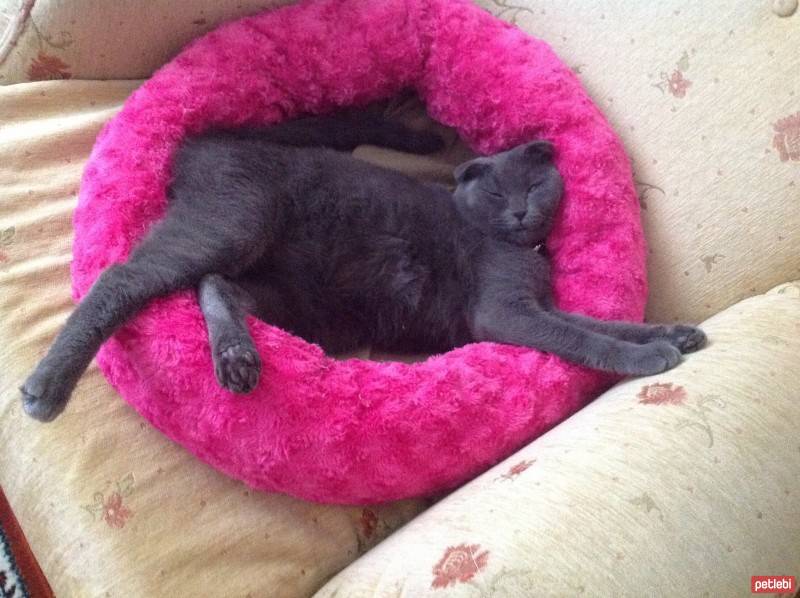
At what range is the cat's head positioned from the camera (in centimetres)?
124

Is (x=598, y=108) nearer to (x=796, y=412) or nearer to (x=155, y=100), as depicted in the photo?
(x=796, y=412)

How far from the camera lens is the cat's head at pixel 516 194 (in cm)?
124

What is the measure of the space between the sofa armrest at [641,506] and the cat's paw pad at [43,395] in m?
0.43

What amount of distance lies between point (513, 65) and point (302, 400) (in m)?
0.76

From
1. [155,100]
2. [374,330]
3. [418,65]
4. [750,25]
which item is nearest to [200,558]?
[374,330]

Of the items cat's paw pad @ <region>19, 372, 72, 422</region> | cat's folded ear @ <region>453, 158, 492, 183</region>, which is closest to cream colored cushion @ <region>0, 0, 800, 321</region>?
cat's folded ear @ <region>453, 158, 492, 183</region>

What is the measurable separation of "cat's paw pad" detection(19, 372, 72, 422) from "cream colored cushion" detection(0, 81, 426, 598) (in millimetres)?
95

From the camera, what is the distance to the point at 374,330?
125 centimetres

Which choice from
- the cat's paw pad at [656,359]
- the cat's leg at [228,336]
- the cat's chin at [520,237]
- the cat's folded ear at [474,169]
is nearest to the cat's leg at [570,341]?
the cat's paw pad at [656,359]

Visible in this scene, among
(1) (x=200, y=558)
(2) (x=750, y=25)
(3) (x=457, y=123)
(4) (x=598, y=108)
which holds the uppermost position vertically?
(2) (x=750, y=25)

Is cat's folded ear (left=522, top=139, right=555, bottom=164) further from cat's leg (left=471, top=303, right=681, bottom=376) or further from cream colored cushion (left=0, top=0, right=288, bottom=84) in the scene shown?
cream colored cushion (left=0, top=0, right=288, bottom=84)

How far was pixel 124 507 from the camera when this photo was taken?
3.07 feet

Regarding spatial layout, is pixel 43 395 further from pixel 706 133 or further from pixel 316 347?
pixel 706 133

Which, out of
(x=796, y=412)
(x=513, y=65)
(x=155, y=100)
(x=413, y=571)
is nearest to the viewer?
(x=413, y=571)
